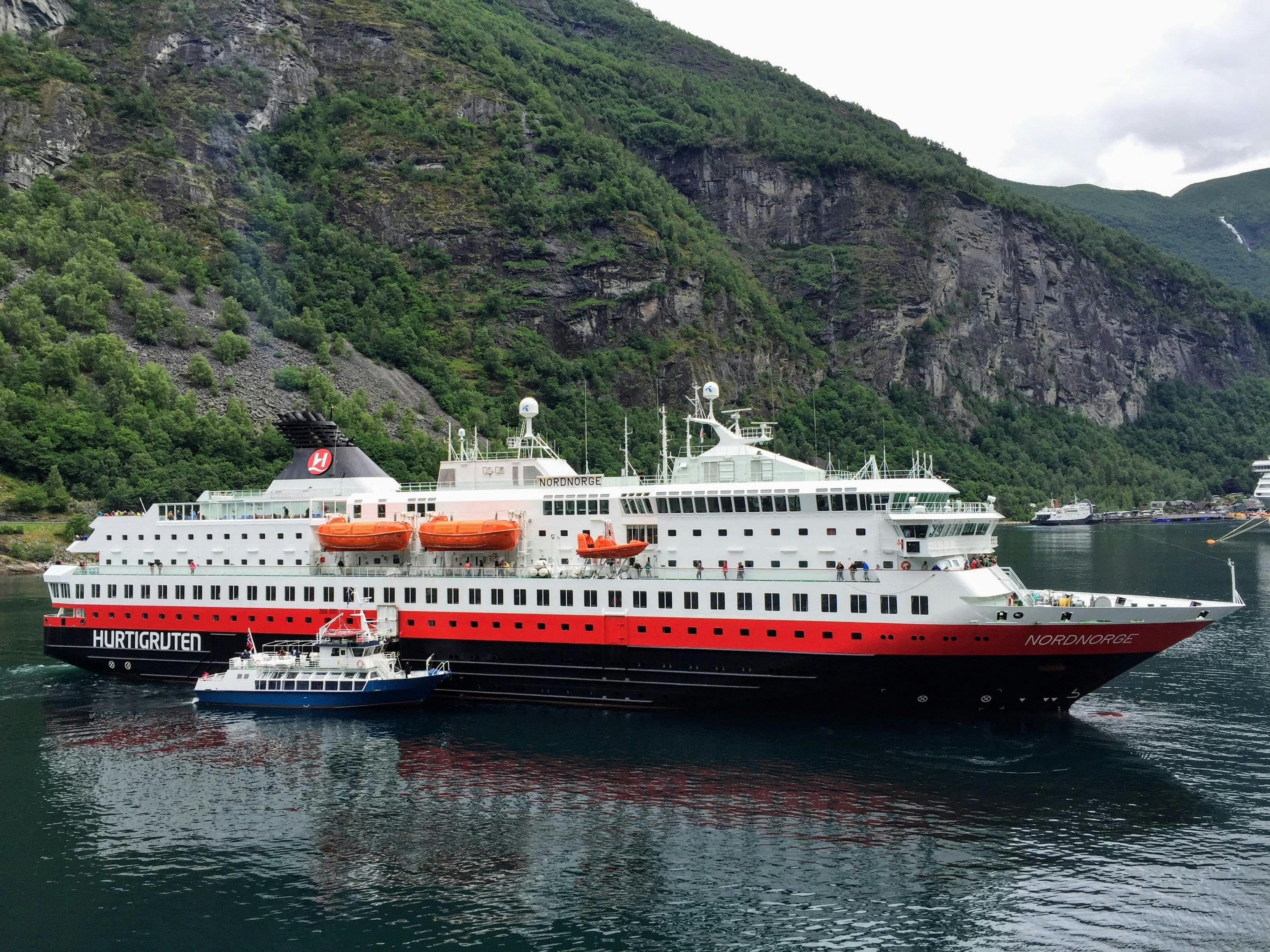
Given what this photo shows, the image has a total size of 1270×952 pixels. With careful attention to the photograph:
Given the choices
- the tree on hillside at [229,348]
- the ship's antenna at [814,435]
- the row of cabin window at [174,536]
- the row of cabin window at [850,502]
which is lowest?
the row of cabin window at [174,536]

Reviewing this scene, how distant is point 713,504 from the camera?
37812 millimetres

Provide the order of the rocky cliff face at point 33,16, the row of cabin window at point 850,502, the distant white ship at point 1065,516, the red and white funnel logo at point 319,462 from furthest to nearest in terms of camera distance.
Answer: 1. the distant white ship at point 1065,516
2. the rocky cliff face at point 33,16
3. the red and white funnel logo at point 319,462
4. the row of cabin window at point 850,502

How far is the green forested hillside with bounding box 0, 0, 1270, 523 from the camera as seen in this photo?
352 ft

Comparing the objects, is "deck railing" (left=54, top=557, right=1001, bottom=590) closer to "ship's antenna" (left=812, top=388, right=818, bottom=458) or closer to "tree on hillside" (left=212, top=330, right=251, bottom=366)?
"tree on hillside" (left=212, top=330, right=251, bottom=366)

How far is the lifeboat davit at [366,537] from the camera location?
133 ft

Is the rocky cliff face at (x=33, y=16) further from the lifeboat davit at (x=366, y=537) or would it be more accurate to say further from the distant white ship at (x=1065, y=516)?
the distant white ship at (x=1065, y=516)

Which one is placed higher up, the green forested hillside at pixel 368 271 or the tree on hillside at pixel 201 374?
the green forested hillside at pixel 368 271

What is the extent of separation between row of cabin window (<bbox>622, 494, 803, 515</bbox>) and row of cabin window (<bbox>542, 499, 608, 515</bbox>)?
901 mm

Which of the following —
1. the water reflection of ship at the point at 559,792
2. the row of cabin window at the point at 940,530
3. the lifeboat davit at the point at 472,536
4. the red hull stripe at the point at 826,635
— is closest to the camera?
the water reflection of ship at the point at 559,792

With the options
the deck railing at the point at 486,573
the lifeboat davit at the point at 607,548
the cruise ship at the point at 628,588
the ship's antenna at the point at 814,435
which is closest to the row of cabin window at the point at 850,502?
the cruise ship at the point at 628,588

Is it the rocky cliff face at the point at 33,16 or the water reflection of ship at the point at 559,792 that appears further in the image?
the rocky cliff face at the point at 33,16

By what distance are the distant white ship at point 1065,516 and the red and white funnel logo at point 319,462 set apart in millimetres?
149697

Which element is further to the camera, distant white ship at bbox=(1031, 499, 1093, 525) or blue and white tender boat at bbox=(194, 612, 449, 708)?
distant white ship at bbox=(1031, 499, 1093, 525)

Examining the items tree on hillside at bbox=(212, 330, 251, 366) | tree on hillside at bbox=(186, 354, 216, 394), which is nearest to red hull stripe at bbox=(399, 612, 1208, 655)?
tree on hillside at bbox=(186, 354, 216, 394)
